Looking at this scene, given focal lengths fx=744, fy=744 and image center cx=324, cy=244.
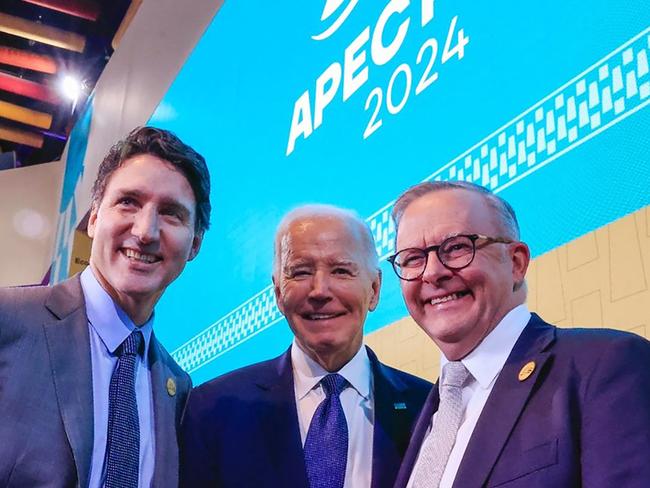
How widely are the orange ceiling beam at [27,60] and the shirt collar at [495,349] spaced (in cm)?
677

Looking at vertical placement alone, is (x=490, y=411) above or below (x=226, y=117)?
below

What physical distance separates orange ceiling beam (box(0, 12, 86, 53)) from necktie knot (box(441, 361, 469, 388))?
6.23m

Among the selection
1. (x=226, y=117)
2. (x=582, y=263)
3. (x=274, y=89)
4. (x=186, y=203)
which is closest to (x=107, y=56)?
(x=226, y=117)

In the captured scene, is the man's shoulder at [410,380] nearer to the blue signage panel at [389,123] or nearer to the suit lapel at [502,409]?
the blue signage panel at [389,123]

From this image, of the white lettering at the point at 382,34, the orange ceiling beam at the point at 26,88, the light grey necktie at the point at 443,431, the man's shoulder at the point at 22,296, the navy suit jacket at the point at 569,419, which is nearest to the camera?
the navy suit jacket at the point at 569,419

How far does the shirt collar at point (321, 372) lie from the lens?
171cm

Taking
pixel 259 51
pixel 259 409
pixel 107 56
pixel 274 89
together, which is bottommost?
pixel 259 409

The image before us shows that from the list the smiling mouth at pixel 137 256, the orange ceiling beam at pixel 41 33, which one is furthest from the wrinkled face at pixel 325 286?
the orange ceiling beam at pixel 41 33

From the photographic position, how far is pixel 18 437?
4.44 ft

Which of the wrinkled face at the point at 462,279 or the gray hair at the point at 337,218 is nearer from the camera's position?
the wrinkled face at the point at 462,279

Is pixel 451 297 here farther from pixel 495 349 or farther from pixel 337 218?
pixel 337 218

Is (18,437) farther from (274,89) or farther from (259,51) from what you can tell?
(259,51)

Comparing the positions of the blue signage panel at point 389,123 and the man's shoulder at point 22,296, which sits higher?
the blue signage panel at point 389,123

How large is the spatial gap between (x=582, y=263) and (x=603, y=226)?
0.08m
